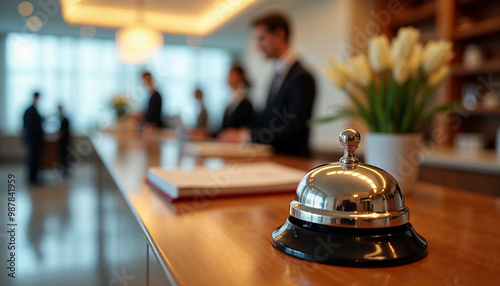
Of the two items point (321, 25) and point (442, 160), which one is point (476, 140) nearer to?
point (442, 160)

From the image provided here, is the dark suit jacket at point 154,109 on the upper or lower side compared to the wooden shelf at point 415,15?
lower

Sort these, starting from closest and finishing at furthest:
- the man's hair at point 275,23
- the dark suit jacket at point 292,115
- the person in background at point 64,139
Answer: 1. the dark suit jacket at point 292,115
2. the man's hair at point 275,23
3. the person in background at point 64,139

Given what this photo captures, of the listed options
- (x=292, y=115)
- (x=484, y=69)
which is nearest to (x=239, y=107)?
(x=292, y=115)

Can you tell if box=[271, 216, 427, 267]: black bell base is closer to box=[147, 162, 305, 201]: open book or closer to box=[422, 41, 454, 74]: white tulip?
box=[147, 162, 305, 201]: open book

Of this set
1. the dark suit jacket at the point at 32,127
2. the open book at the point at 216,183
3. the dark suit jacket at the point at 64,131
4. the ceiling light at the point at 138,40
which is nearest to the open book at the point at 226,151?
the open book at the point at 216,183

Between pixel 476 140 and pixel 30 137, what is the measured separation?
6.11 m

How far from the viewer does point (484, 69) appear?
10.6 feet

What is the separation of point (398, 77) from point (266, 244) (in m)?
0.61

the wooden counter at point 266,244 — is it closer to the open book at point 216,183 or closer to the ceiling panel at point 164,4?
the open book at point 216,183

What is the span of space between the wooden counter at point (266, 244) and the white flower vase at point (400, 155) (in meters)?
0.09

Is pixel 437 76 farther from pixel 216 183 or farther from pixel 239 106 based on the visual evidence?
pixel 239 106

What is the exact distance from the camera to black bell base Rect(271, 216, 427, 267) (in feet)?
1.56

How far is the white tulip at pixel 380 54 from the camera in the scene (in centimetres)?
99

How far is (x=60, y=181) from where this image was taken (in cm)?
668
